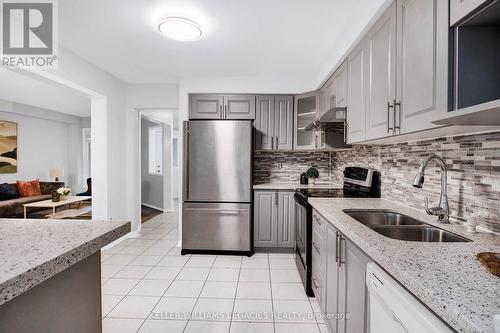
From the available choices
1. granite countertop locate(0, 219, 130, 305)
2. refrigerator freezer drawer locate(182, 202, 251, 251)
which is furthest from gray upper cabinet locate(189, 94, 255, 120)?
granite countertop locate(0, 219, 130, 305)

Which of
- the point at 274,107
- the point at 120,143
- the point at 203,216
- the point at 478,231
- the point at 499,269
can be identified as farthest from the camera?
the point at 120,143

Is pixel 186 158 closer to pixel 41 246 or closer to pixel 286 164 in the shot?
pixel 286 164

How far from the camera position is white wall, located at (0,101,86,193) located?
576 centimetres

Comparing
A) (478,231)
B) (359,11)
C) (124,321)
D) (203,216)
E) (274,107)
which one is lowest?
(124,321)

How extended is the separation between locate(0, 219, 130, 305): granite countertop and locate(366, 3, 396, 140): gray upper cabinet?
1577 millimetres

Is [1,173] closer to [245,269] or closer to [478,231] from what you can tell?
[245,269]

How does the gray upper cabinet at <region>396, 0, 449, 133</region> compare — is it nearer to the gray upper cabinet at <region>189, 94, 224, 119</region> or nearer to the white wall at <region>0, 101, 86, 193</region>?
the gray upper cabinet at <region>189, 94, 224, 119</region>

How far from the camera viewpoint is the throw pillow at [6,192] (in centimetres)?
499

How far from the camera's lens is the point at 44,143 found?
6.49 m

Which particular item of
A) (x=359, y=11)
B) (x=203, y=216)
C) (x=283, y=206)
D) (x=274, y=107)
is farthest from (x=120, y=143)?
(x=359, y=11)

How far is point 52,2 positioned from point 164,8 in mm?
866

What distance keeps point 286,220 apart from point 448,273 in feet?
8.33

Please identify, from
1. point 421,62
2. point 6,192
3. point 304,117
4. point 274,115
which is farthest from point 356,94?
point 6,192

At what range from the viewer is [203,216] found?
10.7 ft
